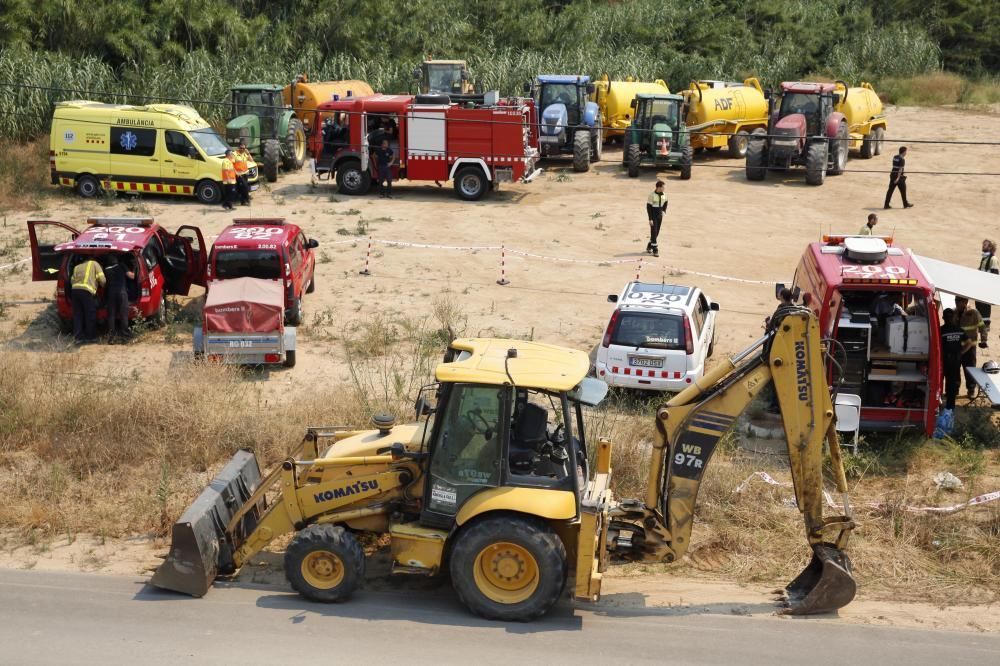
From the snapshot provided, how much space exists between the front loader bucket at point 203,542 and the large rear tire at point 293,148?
22.0 m

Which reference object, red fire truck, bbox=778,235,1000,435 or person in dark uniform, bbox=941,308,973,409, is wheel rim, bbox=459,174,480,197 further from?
person in dark uniform, bbox=941,308,973,409

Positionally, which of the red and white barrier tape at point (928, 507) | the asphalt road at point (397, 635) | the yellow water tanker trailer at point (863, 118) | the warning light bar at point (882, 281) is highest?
the yellow water tanker trailer at point (863, 118)

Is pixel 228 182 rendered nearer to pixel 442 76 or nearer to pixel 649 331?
pixel 442 76

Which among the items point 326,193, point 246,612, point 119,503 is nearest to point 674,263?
point 326,193

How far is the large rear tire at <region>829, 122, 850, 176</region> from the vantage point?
1225 inches

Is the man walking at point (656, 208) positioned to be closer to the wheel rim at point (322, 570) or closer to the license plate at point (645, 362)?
the license plate at point (645, 362)

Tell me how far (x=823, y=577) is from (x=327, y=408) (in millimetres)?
6630

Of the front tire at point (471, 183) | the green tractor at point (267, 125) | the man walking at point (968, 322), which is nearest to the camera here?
the man walking at point (968, 322)

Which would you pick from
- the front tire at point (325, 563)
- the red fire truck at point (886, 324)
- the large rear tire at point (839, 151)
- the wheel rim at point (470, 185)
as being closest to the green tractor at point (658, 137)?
the large rear tire at point (839, 151)

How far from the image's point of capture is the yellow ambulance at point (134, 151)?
2688 centimetres

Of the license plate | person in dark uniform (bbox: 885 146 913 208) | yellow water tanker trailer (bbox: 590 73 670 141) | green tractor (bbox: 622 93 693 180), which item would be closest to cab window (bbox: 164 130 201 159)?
green tractor (bbox: 622 93 693 180)

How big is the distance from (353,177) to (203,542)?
20228 millimetres

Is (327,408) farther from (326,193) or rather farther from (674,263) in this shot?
(326,193)

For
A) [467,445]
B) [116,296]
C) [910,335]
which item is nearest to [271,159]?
[116,296]
